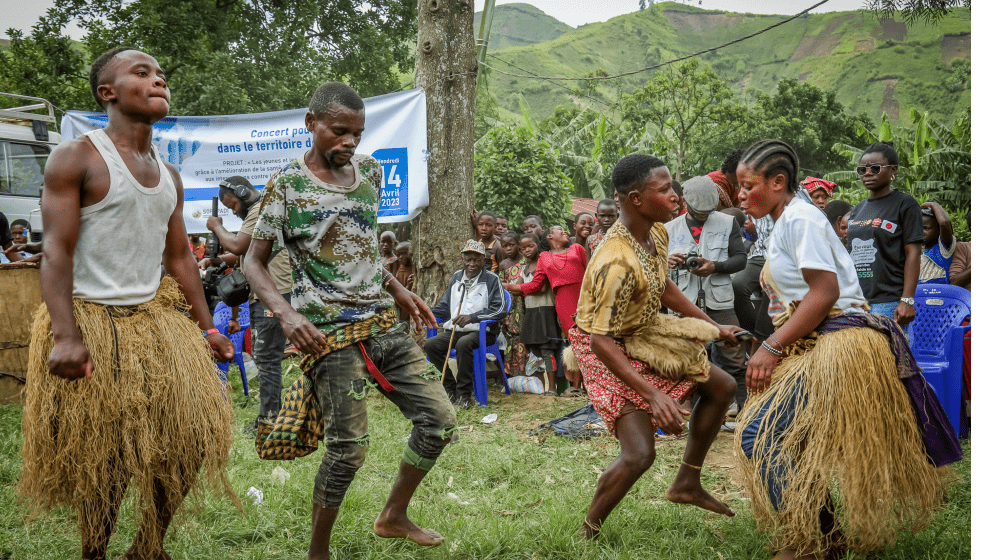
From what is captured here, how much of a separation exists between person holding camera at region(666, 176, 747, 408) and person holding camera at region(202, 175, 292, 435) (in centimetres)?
299

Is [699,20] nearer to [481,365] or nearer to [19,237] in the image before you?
[19,237]

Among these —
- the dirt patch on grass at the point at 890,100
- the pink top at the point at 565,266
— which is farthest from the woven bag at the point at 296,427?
the dirt patch on grass at the point at 890,100

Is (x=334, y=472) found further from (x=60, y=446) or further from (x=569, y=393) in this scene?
(x=569, y=393)

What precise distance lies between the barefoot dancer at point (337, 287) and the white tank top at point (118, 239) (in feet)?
1.45

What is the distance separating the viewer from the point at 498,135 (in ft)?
34.0

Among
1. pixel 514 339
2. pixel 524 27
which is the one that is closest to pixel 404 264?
pixel 514 339

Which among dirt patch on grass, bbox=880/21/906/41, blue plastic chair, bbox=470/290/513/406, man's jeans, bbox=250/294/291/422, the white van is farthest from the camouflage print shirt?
dirt patch on grass, bbox=880/21/906/41

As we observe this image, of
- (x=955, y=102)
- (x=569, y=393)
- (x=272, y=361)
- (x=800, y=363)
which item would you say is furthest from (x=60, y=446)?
(x=955, y=102)

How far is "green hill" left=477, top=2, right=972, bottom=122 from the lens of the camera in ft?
207

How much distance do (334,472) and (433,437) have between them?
458 millimetres

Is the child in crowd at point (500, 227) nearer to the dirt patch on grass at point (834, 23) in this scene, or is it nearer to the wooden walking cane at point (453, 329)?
the wooden walking cane at point (453, 329)

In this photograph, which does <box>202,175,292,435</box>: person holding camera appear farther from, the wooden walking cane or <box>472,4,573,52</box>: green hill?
<box>472,4,573,52</box>: green hill

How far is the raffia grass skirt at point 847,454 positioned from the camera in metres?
2.84

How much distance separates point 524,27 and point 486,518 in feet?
452
